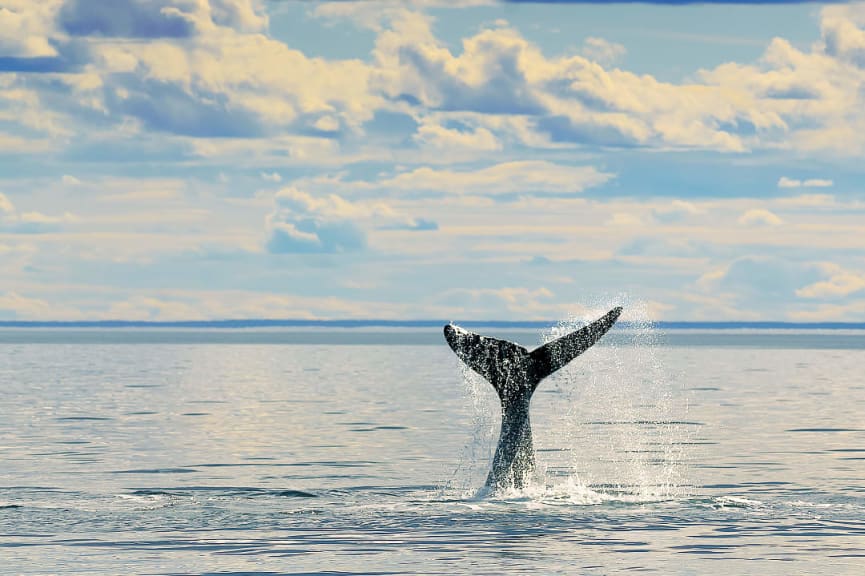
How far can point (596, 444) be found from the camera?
38.8 meters

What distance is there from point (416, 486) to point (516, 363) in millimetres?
5251

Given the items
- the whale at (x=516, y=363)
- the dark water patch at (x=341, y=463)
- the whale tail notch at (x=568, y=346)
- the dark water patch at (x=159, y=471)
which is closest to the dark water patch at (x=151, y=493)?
the dark water patch at (x=159, y=471)

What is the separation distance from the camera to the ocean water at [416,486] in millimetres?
19844

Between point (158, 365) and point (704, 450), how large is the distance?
68820 millimetres

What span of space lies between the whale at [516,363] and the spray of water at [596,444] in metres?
0.40

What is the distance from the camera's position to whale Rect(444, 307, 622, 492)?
23453mm

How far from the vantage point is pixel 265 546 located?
20672 millimetres

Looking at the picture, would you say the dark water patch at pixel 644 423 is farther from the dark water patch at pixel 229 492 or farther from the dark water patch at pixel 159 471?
the dark water patch at pixel 229 492

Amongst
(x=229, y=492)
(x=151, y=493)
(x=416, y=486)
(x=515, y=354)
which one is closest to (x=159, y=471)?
(x=151, y=493)

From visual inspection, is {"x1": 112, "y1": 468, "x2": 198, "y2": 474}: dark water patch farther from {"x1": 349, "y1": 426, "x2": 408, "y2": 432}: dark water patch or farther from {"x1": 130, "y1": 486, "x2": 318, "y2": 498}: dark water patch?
{"x1": 349, "y1": 426, "x2": 408, "y2": 432}: dark water patch

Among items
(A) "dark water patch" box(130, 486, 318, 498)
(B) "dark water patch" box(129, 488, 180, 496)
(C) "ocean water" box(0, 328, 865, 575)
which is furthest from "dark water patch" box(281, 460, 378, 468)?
(B) "dark water patch" box(129, 488, 180, 496)

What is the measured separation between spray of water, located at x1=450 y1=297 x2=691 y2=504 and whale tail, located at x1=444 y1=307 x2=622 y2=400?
0.38 m

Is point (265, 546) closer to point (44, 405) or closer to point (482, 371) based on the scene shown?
point (482, 371)

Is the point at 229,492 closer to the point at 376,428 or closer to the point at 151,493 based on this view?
the point at 151,493
